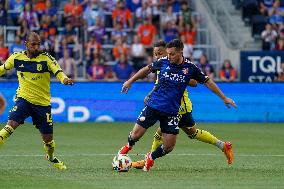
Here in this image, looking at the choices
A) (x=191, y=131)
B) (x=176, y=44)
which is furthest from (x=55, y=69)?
(x=191, y=131)

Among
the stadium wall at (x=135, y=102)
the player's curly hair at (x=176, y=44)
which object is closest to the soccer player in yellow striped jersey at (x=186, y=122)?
the player's curly hair at (x=176, y=44)

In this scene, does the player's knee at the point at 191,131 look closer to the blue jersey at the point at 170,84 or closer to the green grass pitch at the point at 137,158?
the green grass pitch at the point at 137,158

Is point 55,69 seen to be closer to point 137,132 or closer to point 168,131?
point 137,132

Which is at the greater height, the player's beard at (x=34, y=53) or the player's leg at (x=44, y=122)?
the player's beard at (x=34, y=53)

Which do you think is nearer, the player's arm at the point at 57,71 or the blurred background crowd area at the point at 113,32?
the player's arm at the point at 57,71

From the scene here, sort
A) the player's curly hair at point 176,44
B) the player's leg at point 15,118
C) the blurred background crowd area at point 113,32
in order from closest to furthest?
the player's curly hair at point 176,44
the player's leg at point 15,118
the blurred background crowd area at point 113,32

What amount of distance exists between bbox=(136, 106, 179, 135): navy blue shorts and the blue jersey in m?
0.09

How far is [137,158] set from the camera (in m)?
18.5

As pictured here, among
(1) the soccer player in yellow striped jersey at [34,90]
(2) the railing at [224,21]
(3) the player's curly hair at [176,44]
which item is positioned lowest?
(2) the railing at [224,21]

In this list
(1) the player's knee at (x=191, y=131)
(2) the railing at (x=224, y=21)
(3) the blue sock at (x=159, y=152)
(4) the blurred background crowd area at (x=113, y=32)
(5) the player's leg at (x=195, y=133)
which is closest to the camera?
(3) the blue sock at (x=159, y=152)

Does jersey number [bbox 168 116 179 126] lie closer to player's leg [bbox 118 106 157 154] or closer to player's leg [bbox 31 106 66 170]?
player's leg [bbox 118 106 157 154]

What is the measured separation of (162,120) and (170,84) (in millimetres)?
606

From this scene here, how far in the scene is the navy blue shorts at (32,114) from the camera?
1591cm

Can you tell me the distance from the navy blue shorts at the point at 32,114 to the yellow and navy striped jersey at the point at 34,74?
8 cm
